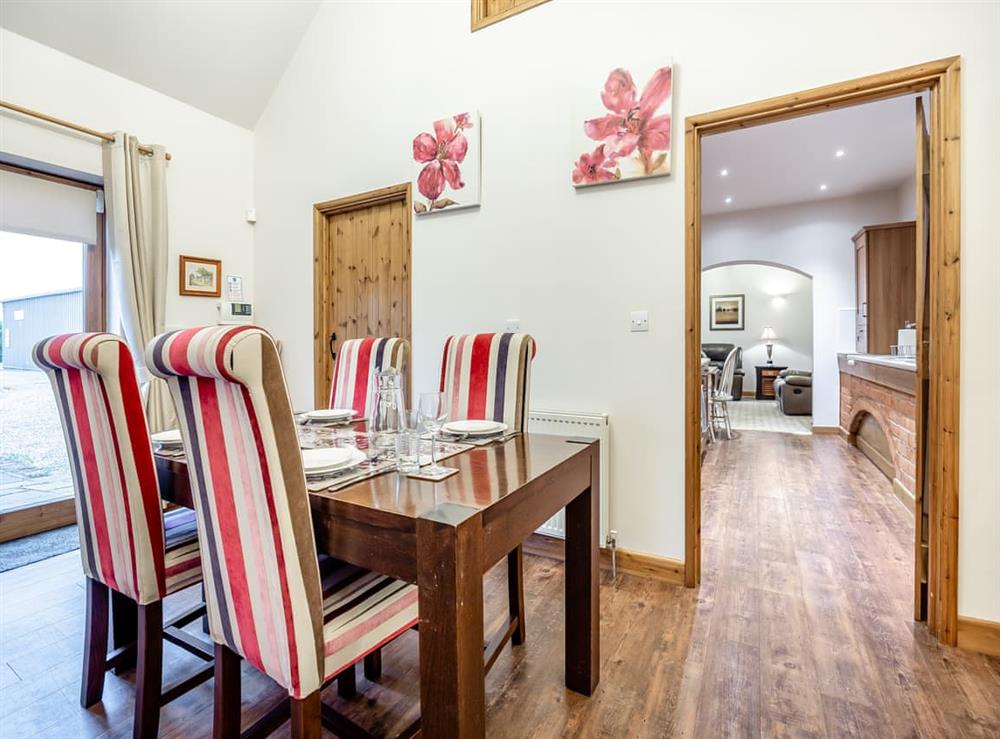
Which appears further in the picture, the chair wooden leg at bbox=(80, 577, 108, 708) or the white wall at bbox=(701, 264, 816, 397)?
the white wall at bbox=(701, 264, 816, 397)

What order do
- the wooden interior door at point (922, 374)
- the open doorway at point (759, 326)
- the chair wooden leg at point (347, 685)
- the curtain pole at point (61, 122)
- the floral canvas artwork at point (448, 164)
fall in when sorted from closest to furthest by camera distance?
the chair wooden leg at point (347, 685), the wooden interior door at point (922, 374), the curtain pole at point (61, 122), the floral canvas artwork at point (448, 164), the open doorway at point (759, 326)

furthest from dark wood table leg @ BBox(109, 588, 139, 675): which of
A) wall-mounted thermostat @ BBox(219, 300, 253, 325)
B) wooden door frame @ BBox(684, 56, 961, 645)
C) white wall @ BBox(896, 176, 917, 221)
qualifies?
white wall @ BBox(896, 176, 917, 221)

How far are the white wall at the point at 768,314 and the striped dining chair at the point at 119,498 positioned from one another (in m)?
9.47

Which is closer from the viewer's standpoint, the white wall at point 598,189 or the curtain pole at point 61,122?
the white wall at point 598,189

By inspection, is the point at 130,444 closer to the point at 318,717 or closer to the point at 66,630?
the point at 318,717

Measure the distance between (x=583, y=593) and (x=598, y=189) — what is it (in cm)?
184

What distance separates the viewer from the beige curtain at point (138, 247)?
2990mm

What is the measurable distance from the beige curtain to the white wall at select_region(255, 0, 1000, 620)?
3.00 ft

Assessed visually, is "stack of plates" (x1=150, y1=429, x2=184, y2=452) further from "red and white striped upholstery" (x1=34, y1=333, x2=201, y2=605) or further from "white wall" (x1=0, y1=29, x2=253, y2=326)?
"white wall" (x1=0, y1=29, x2=253, y2=326)

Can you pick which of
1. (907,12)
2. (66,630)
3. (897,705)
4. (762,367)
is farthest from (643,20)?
(762,367)

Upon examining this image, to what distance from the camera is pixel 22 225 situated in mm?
2848

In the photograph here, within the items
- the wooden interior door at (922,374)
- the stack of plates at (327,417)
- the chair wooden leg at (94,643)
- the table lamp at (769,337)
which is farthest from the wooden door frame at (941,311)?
the table lamp at (769,337)

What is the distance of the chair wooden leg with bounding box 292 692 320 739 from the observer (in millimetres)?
930

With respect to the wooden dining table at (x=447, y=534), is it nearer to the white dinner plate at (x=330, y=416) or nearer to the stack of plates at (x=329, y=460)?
the stack of plates at (x=329, y=460)
